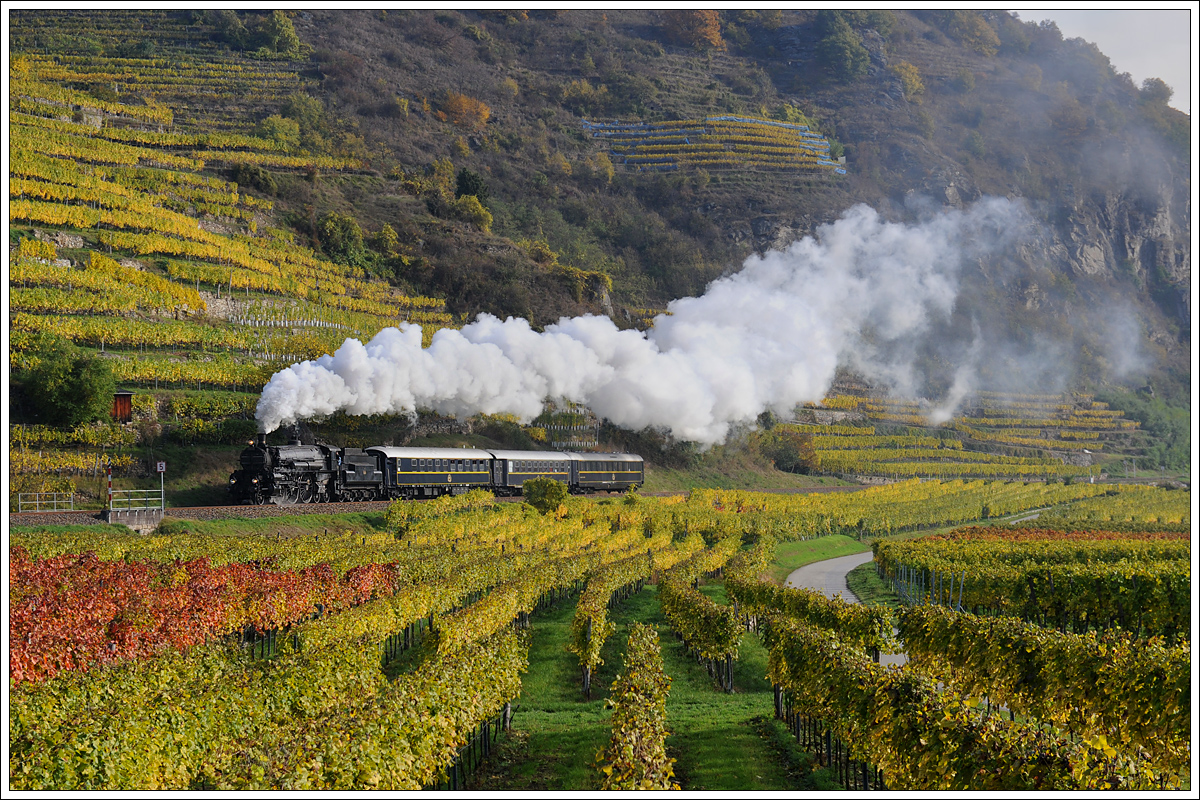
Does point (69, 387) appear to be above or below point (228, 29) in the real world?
below

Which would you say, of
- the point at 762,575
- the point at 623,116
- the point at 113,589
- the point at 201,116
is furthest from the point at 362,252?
the point at 623,116

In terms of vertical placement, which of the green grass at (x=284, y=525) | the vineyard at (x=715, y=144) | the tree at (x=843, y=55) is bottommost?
the green grass at (x=284, y=525)

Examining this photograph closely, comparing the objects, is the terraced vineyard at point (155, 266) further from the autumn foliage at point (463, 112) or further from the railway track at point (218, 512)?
the autumn foliage at point (463, 112)

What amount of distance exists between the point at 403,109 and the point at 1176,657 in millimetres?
144762

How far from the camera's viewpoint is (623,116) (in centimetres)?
16938

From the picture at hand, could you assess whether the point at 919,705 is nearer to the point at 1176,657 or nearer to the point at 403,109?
the point at 1176,657

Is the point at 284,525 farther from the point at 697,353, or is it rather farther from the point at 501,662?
the point at 697,353

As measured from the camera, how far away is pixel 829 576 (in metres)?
42.6

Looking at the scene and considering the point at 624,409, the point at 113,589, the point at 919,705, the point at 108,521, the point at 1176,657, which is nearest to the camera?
the point at 919,705

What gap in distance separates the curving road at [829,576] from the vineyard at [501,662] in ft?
8.48

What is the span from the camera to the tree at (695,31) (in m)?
193

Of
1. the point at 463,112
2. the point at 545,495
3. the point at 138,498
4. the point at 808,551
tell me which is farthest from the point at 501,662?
the point at 463,112

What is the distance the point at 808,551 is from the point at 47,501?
4023cm

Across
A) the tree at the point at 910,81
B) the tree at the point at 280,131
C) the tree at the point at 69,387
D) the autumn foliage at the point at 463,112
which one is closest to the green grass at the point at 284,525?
the tree at the point at 69,387
